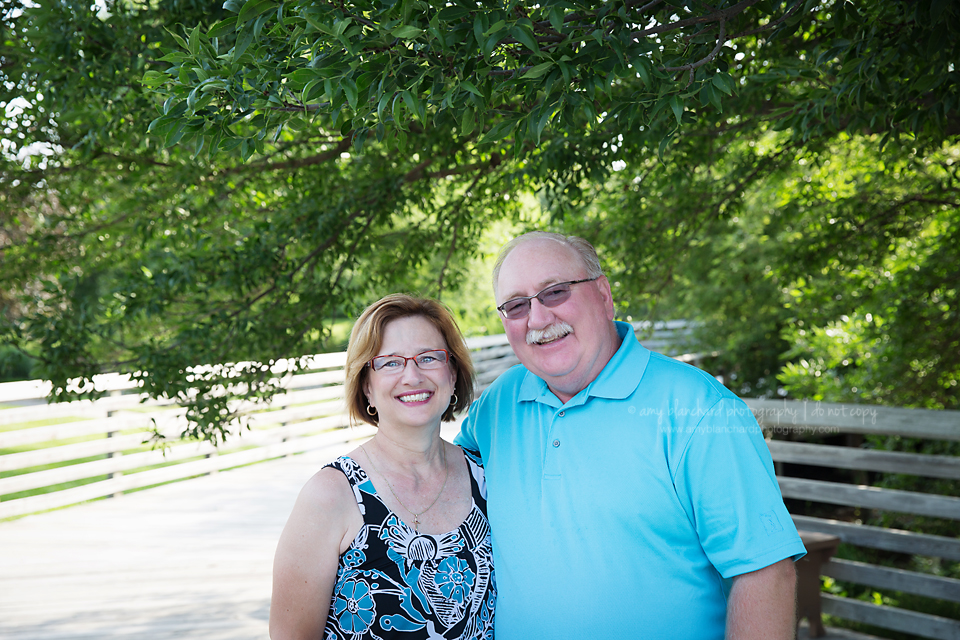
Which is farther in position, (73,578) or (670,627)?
(73,578)

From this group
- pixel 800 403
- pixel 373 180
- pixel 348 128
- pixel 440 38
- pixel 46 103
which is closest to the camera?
pixel 440 38

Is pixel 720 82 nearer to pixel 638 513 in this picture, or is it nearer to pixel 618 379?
pixel 618 379

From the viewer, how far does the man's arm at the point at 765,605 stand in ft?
5.49

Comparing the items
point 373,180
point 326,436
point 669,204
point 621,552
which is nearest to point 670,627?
→ point 621,552

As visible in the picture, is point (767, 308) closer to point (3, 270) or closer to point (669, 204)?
point (669, 204)

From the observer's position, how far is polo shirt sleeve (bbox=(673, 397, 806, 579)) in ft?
5.54

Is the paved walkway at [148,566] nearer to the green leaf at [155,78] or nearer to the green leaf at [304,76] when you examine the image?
the green leaf at [155,78]

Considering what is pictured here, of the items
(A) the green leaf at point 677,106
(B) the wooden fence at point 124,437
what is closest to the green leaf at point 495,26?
(A) the green leaf at point 677,106

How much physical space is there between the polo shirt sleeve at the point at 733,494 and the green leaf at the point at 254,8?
4.44 feet

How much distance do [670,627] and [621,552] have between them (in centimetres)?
22

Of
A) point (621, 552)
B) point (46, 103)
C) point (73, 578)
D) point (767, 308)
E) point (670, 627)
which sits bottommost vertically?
point (73, 578)

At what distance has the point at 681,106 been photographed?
1.59m

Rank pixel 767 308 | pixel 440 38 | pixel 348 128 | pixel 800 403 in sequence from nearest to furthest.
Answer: pixel 440 38
pixel 348 128
pixel 800 403
pixel 767 308

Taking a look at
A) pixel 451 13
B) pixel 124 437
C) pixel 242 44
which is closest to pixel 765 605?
pixel 451 13
